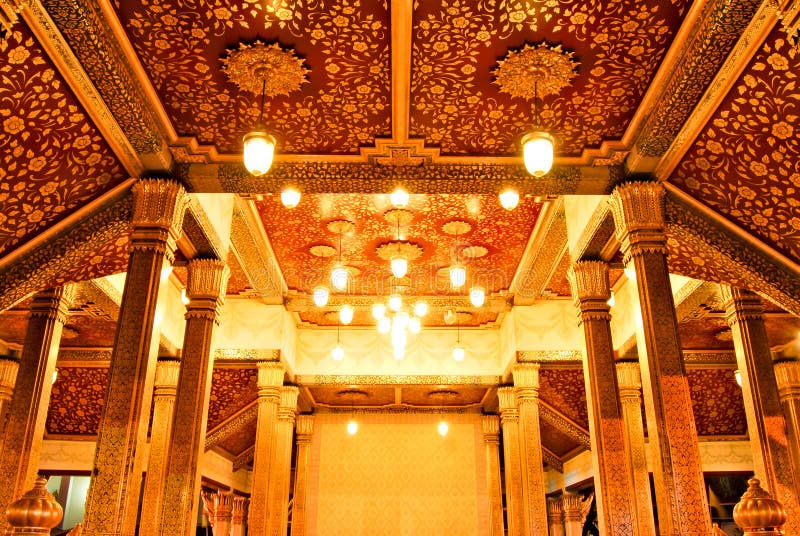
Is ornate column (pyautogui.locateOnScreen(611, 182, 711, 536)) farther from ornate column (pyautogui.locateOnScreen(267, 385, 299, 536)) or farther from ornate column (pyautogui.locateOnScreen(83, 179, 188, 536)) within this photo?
ornate column (pyautogui.locateOnScreen(267, 385, 299, 536))

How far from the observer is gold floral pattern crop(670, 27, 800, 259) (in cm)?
423

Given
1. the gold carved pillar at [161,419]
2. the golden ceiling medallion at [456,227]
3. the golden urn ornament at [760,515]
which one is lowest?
the golden urn ornament at [760,515]

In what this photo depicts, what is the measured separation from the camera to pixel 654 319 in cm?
508

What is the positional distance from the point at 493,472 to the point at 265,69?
1069 cm

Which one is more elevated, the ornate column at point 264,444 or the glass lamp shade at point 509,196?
the glass lamp shade at point 509,196

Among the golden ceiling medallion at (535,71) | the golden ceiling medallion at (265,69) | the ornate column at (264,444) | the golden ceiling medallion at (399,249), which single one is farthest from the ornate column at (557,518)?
the golden ceiling medallion at (265,69)

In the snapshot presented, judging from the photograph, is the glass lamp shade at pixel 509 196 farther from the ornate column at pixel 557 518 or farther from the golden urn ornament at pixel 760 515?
the ornate column at pixel 557 518

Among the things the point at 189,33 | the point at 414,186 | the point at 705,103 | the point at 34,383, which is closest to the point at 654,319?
the point at 705,103

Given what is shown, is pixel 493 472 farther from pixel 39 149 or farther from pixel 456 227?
pixel 39 149

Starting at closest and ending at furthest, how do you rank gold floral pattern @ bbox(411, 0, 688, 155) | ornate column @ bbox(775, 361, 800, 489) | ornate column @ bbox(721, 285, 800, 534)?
gold floral pattern @ bbox(411, 0, 688, 155), ornate column @ bbox(721, 285, 800, 534), ornate column @ bbox(775, 361, 800, 489)

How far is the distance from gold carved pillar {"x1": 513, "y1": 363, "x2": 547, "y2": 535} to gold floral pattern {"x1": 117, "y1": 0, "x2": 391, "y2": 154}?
572 cm

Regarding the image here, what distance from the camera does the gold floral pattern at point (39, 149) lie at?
4.24 m

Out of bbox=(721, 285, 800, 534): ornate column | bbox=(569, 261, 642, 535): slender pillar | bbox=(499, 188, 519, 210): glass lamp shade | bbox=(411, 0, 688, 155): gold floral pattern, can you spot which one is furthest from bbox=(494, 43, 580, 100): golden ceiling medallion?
bbox=(721, 285, 800, 534): ornate column

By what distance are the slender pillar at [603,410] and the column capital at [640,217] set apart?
4.19ft
